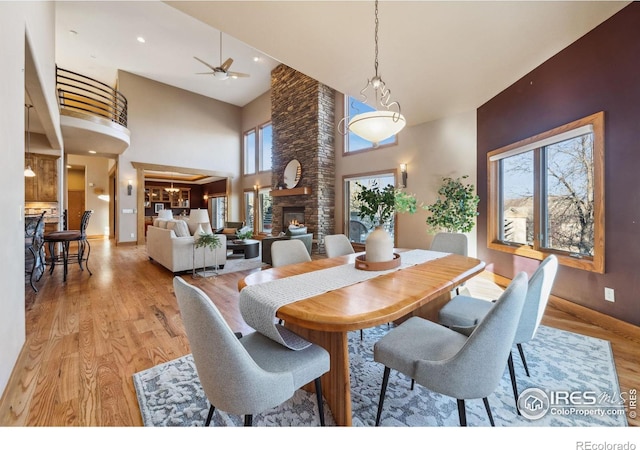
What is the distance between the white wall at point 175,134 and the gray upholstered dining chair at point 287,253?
7.67 m

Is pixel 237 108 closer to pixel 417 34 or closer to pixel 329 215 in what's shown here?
pixel 329 215

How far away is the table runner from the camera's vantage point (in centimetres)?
120

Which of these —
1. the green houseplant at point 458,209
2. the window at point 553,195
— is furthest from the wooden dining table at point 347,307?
the green houseplant at point 458,209

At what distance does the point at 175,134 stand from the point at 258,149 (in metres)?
2.67

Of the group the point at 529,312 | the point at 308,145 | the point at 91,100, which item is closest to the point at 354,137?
the point at 308,145

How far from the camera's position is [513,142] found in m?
3.58

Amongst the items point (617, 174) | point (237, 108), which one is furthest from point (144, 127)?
point (617, 174)

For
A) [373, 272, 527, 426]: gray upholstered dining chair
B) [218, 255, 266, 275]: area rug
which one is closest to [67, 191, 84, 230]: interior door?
[218, 255, 266, 275]: area rug

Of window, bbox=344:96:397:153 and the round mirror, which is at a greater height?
window, bbox=344:96:397:153

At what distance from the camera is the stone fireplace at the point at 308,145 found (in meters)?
6.68

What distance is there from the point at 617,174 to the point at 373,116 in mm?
2321

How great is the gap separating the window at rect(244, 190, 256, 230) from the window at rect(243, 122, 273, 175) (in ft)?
2.66

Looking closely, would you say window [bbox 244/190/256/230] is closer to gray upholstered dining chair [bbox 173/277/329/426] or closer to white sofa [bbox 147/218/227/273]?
white sofa [bbox 147/218/227/273]

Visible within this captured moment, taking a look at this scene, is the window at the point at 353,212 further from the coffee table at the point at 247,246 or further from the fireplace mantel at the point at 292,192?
the coffee table at the point at 247,246
